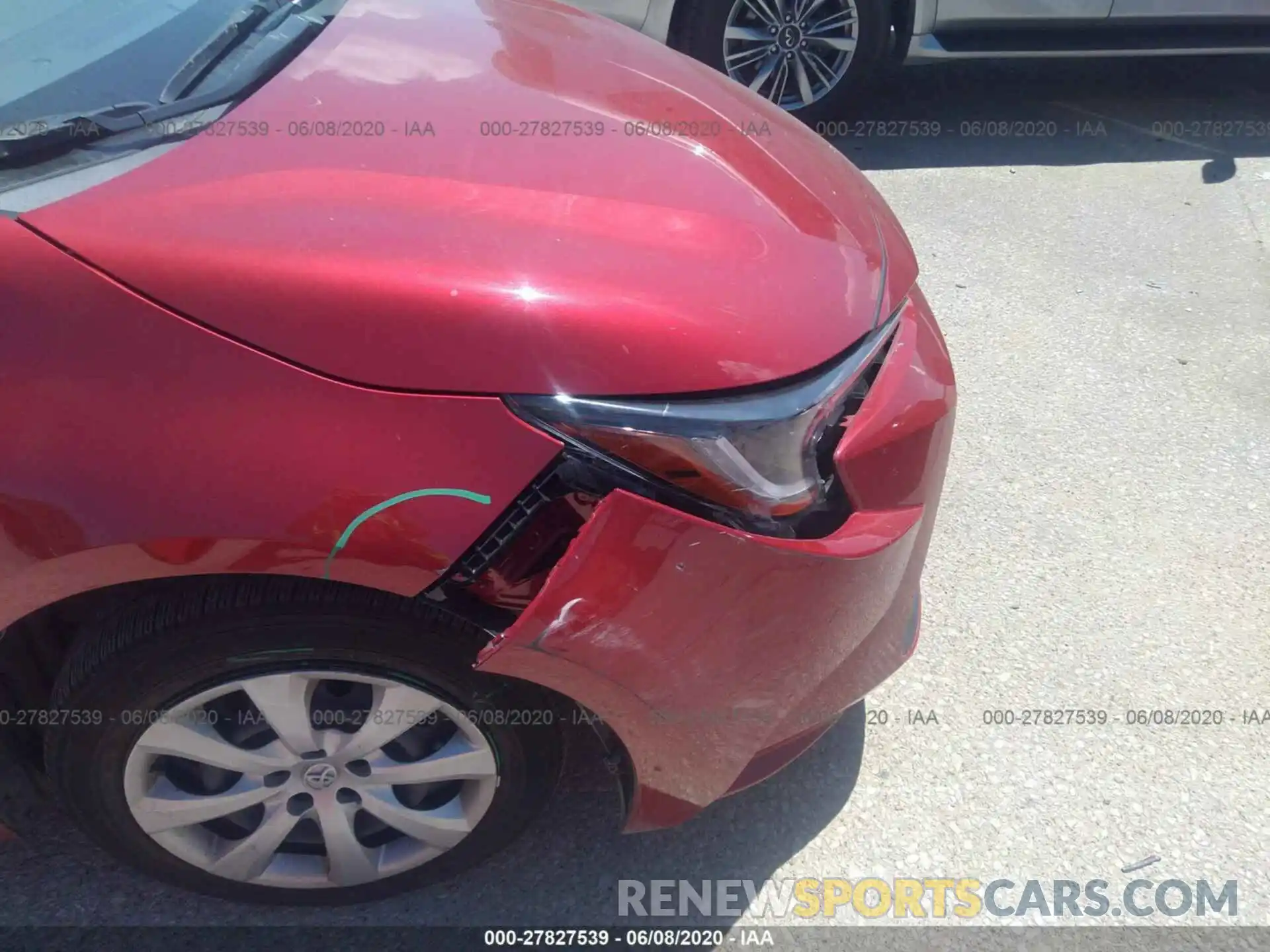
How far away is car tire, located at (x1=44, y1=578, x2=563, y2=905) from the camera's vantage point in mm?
1462

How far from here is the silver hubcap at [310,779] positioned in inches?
62.2

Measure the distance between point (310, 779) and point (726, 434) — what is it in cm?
90

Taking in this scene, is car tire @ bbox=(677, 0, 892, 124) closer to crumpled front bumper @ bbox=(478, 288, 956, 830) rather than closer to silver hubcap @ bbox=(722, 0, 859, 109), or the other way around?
silver hubcap @ bbox=(722, 0, 859, 109)

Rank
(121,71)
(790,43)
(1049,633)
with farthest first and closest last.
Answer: (790,43) < (1049,633) < (121,71)

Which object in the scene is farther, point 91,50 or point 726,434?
point 91,50

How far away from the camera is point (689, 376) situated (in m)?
1.46

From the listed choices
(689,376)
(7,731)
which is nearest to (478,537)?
(689,376)

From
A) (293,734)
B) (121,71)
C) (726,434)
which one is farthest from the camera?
(121,71)

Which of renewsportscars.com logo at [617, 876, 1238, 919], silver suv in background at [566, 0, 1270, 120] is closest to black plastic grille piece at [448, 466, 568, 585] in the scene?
renewsportscars.com logo at [617, 876, 1238, 919]

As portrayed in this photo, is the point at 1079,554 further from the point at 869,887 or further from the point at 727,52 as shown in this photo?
the point at 727,52

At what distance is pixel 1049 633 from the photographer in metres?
2.54

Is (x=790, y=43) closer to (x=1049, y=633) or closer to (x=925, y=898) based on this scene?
(x=1049, y=633)

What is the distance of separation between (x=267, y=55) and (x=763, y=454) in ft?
4.00

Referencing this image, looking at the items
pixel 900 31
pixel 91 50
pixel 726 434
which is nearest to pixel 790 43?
pixel 900 31
